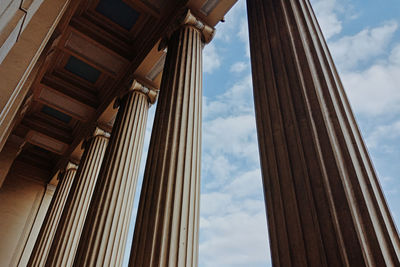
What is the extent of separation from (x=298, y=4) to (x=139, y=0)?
9093 mm

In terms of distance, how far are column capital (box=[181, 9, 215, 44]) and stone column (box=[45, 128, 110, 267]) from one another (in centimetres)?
839

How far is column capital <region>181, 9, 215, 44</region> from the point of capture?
1038cm

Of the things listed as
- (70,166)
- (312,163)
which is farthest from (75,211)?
(312,163)

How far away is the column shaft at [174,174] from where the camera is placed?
5.98 m

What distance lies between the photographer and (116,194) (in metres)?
10.1

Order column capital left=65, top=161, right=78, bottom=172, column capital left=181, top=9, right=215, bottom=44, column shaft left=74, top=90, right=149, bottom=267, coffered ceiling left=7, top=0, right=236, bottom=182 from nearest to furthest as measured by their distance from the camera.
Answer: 1. column shaft left=74, top=90, right=149, bottom=267
2. column capital left=181, top=9, right=215, bottom=44
3. coffered ceiling left=7, top=0, right=236, bottom=182
4. column capital left=65, top=161, right=78, bottom=172

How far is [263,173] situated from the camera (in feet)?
13.9

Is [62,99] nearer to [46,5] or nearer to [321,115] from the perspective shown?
[46,5]

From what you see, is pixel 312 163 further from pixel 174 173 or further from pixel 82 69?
pixel 82 69

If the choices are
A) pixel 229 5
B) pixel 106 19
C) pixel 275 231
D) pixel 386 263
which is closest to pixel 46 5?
pixel 275 231

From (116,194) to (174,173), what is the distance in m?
4.03

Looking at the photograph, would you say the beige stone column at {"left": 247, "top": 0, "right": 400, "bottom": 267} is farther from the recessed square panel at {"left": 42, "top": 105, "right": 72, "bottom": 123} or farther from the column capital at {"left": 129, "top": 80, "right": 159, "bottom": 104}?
the recessed square panel at {"left": 42, "top": 105, "right": 72, "bottom": 123}

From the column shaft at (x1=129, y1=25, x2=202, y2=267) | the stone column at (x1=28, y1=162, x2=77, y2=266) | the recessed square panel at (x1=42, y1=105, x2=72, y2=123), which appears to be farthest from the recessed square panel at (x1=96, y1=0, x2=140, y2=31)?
the stone column at (x1=28, y1=162, x2=77, y2=266)

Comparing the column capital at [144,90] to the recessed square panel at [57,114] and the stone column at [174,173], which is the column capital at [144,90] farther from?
the recessed square panel at [57,114]
